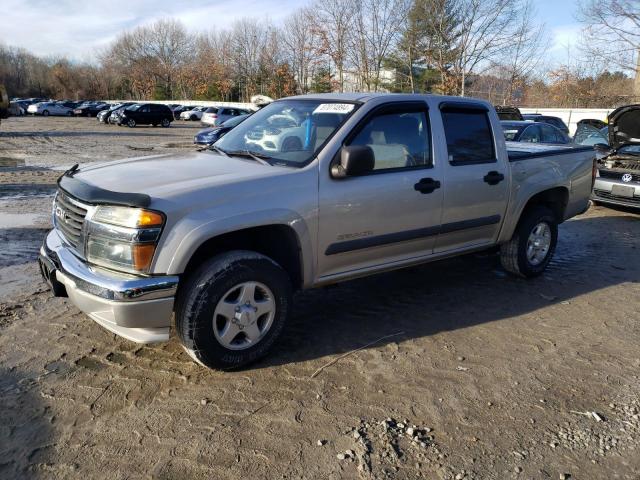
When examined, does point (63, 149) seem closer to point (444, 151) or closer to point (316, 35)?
point (444, 151)

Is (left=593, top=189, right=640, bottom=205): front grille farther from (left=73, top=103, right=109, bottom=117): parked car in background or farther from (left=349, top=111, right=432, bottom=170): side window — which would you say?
(left=73, top=103, right=109, bottom=117): parked car in background

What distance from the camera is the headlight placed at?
117 inches

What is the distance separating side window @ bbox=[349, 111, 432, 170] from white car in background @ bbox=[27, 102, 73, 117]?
51997 mm

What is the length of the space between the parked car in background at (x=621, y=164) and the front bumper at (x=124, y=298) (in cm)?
858

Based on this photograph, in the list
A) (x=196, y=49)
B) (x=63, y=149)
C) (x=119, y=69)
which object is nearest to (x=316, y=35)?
(x=63, y=149)

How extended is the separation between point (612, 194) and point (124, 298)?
892 cm

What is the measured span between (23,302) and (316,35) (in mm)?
37444

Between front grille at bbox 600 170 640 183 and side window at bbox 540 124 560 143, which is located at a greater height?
side window at bbox 540 124 560 143

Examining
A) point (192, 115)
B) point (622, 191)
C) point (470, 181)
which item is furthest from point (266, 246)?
point (192, 115)

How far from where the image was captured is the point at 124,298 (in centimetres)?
296

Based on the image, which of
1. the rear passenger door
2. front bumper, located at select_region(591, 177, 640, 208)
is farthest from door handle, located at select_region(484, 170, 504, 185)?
front bumper, located at select_region(591, 177, 640, 208)

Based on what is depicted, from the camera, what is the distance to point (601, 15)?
27.4m

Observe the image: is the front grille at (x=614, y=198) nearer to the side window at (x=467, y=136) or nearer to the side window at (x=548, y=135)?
the side window at (x=548, y=135)

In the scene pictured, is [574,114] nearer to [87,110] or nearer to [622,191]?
[622,191]
